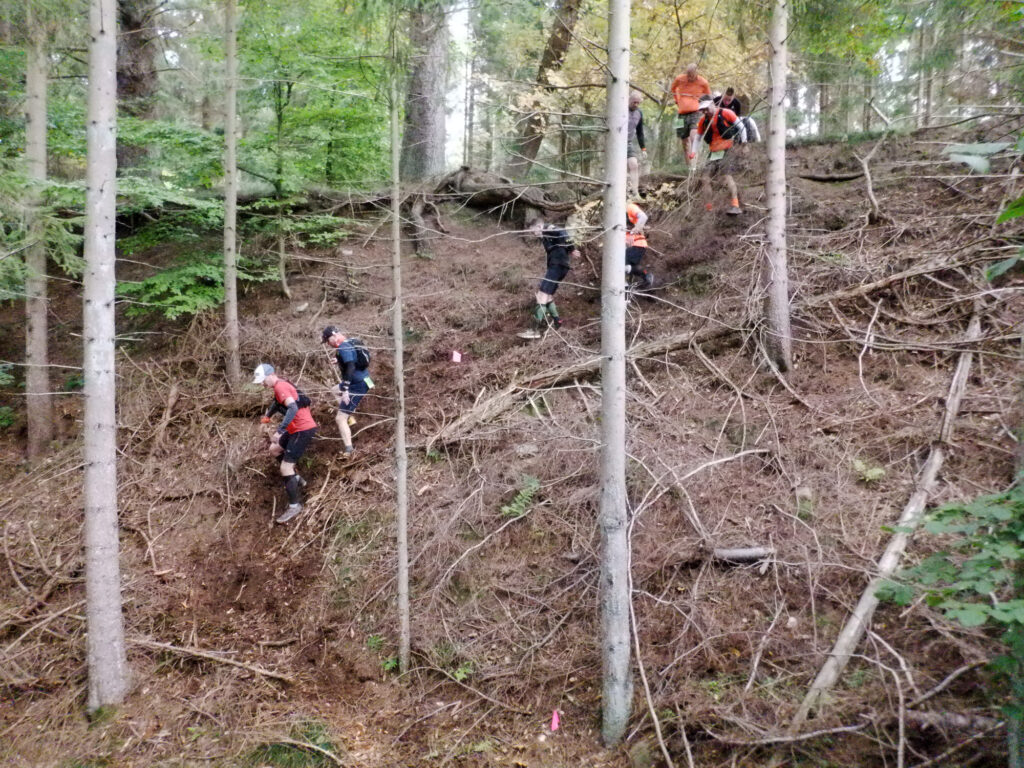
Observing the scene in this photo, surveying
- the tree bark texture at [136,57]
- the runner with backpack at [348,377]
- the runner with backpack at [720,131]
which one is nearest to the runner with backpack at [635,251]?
the runner with backpack at [720,131]

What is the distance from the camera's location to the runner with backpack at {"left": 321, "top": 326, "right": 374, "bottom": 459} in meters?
8.15

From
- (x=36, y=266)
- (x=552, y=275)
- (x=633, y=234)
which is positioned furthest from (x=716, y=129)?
(x=36, y=266)

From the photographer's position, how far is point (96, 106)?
593 centimetres

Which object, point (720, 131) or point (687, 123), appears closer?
point (720, 131)

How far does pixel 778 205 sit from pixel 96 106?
7.19 meters

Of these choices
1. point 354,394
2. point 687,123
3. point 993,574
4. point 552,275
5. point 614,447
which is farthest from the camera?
point 687,123

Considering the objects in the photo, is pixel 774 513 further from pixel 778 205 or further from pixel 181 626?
pixel 181 626

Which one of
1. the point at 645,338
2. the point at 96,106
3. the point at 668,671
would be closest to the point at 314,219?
the point at 96,106

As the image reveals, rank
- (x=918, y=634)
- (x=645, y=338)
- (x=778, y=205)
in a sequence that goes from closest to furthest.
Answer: (x=918, y=634)
(x=778, y=205)
(x=645, y=338)

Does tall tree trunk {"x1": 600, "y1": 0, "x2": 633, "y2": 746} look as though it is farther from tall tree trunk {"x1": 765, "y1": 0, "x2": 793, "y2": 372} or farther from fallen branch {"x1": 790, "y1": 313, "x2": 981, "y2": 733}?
tall tree trunk {"x1": 765, "y1": 0, "x2": 793, "y2": 372}

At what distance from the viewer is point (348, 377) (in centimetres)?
839

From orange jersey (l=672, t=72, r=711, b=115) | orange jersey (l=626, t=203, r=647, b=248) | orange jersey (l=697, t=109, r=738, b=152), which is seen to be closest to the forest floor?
orange jersey (l=626, t=203, r=647, b=248)

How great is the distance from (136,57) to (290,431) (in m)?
10.2

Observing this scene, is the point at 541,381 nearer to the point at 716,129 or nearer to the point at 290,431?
the point at 290,431
